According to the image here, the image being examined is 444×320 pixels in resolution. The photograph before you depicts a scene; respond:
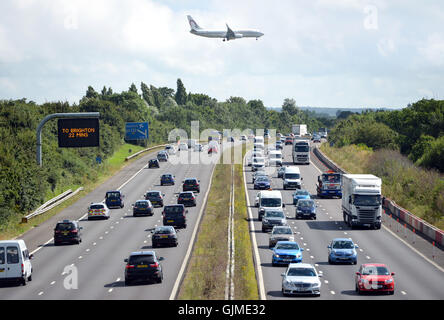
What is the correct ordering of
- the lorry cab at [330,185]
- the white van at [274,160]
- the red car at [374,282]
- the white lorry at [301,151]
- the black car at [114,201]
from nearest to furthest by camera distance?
the red car at [374,282], the black car at [114,201], the lorry cab at [330,185], the white lorry at [301,151], the white van at [274,160]

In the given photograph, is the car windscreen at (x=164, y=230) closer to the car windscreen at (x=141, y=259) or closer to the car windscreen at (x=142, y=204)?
the car windscreen at (x=141, y=259)

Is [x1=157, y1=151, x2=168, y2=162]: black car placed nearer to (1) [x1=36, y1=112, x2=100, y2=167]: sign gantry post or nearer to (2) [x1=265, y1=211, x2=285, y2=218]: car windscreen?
(1) [x1=36, y1=112, x2=100, y2=167]: sign gantry post

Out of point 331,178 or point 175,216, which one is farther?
point 331,178

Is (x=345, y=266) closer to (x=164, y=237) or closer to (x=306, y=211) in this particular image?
(x=164, y=237)

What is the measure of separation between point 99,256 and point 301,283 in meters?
17.7

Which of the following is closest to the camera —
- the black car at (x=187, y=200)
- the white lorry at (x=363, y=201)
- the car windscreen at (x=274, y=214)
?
the white lorry at (x=363, y=201)

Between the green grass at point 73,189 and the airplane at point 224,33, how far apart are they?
23.1 m

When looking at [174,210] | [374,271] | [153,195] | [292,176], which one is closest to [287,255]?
[374,271]

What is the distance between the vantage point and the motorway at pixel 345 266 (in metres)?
34.3

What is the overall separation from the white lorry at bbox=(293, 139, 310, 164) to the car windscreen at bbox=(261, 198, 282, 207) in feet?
158

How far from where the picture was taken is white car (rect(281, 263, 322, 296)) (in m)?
32.8

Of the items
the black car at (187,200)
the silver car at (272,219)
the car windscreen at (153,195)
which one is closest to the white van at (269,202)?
the silver car at (272,219)

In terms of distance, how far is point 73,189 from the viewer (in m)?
85.2
